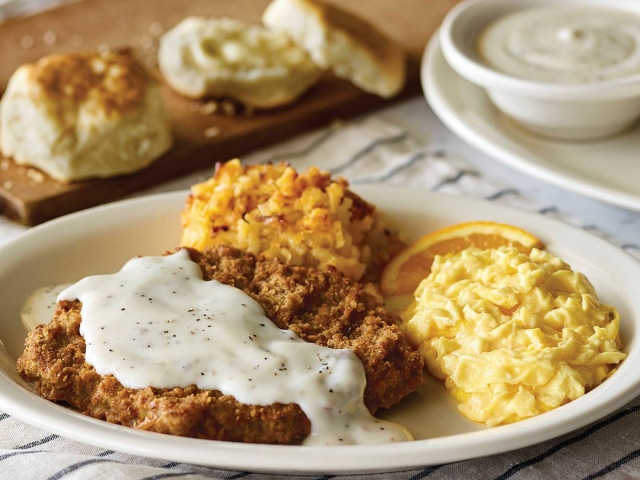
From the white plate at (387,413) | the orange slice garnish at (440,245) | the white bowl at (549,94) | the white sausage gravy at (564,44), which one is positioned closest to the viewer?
the white plate at (387,413)

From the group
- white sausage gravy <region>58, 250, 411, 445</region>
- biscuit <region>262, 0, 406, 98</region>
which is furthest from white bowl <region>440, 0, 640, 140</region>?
white sausage gravy <region>58, 250, 411, 445</region>

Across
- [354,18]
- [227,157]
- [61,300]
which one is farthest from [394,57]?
[61,300]

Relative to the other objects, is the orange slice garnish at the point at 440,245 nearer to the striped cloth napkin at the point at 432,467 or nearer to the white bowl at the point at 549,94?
the striped cloth napkin at the point at 432,467

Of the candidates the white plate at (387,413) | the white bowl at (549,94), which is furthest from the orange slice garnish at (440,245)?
the white bowl at (549,94)

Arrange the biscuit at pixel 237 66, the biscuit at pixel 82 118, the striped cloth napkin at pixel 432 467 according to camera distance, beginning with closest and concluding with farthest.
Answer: the striped cloth napkin at pixel 432 467, the biscuit at pixel 82 118, the biscuit at pixel 237 66

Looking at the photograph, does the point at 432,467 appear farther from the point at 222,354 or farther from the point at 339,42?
the point at 339,42

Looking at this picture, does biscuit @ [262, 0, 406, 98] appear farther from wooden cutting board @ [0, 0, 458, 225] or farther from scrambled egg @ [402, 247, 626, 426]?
scrambled egg @ [402, 247, 626, 426]

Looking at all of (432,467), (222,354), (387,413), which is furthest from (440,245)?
(222,354)
